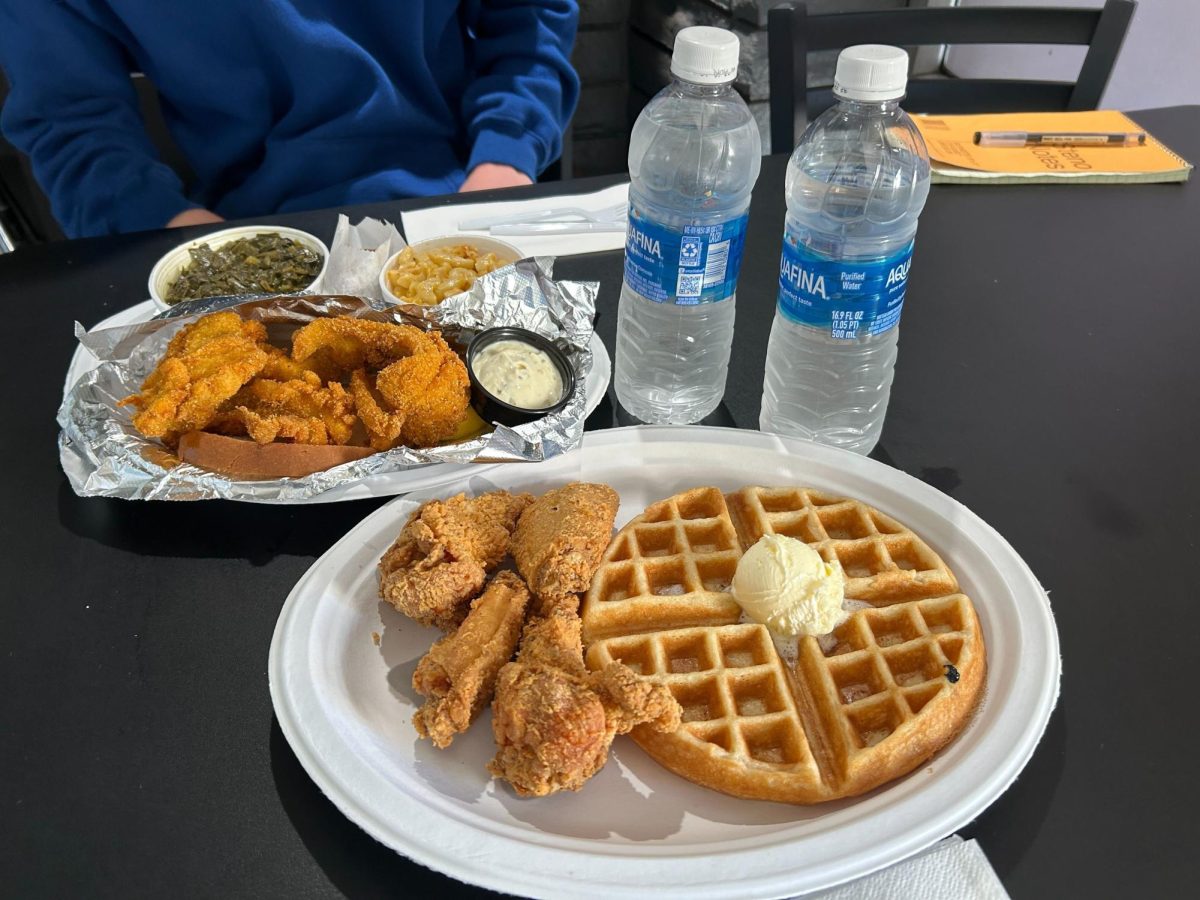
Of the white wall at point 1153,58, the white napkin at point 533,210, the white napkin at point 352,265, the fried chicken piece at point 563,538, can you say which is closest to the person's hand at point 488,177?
the white napkin at point 533,210

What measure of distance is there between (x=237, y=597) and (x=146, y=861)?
386 millimetres

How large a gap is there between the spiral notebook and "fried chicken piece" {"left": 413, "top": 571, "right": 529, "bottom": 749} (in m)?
1.77

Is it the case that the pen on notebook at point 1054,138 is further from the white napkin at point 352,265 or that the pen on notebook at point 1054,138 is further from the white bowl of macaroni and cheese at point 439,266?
the white napkin at point 352,265

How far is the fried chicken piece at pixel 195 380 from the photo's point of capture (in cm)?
133

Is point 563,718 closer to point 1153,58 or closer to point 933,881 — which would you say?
point 933,881

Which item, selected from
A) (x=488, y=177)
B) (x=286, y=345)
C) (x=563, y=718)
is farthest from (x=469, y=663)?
(x=488, y=177)

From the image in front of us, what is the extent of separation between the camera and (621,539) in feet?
4.25

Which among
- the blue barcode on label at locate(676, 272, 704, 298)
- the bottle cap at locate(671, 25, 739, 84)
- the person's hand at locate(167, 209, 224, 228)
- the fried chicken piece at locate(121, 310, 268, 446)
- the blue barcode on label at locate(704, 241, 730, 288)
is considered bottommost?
the person's hand at locate(167, 209, 224, 228)

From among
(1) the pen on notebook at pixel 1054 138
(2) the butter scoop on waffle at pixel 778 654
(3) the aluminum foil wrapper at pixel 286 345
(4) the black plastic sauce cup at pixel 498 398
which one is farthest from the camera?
(1) the pen on notebook at pixel 1054 138

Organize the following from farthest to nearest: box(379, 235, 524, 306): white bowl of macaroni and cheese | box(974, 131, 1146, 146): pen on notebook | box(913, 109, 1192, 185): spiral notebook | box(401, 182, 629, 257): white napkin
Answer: box(974, 131, 1146, 146): pen on notebook, box(913, 109, 1192, 185): spiral notebook, box(401, 182, 629, 257): white napkin, box(379, 235, 524, 306): white bowl of macaroni and cheese

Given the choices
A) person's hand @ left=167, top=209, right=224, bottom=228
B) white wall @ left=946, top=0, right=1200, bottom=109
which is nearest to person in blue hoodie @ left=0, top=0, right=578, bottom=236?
person's hand @ left=167, top=209, right=224, bottom=228

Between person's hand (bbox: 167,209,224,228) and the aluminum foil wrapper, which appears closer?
the aluminum foil wrapper

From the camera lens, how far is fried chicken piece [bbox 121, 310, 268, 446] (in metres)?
1.33

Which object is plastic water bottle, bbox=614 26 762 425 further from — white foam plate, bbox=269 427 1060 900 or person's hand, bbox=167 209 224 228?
person's hand, bbox=167 209 224 228
